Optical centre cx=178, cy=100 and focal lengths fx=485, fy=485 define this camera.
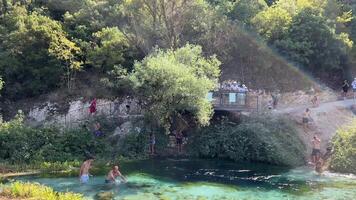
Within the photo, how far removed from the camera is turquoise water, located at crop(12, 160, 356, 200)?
2187cm

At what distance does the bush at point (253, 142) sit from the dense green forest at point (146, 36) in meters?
7.17

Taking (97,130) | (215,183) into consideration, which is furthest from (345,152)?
(97,130)

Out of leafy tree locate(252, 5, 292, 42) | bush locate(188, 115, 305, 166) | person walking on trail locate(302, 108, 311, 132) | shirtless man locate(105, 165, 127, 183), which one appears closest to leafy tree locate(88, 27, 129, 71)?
bush locate(188, 115, 305, 166)

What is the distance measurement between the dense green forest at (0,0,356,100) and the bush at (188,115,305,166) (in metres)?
7.17

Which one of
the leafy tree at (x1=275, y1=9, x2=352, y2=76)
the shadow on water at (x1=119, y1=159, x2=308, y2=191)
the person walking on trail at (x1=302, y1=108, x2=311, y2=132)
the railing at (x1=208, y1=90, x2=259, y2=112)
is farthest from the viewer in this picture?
the leafy tree at (x1=275, y1=9, x2=352, y2=76)

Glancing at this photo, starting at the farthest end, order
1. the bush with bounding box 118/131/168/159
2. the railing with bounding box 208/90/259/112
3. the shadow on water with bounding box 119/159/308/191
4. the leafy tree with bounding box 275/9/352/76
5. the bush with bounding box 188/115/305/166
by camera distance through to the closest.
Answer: the leafy tree with bounding box 275/9/352/76, the railing with bounding box 208/90/259/112, the bush with bounding box 118/131/168/159, the bush with bounding box 188/115/305/166, the shadow on water with bounding box 119/159/308/191

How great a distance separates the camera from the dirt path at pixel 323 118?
32094 mm

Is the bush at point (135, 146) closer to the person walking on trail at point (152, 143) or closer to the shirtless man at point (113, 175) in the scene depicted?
the person walking on trail at point (152, 143)

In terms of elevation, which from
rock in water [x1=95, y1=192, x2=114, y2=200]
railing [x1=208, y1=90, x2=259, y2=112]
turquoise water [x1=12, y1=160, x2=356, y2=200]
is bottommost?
rock in water [x1=95, y1=192, x2=114, y2=200]

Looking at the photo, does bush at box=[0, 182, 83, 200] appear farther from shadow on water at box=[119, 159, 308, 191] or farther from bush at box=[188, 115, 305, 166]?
bush at box=[188, 115, 305, 166]

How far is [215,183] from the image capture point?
80.1 feet

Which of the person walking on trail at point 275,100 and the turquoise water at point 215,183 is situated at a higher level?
the person walking on trail at point 275,100

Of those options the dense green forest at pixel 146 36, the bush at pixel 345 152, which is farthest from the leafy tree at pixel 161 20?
the bush at pixel 345 152

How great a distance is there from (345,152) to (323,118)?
6.10 meters
